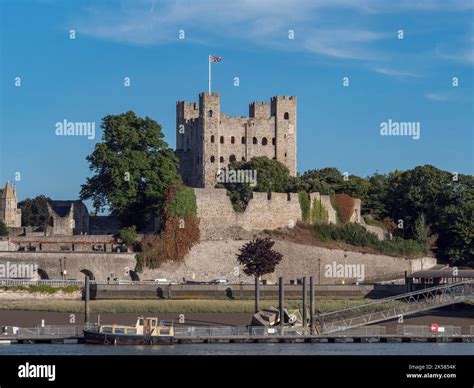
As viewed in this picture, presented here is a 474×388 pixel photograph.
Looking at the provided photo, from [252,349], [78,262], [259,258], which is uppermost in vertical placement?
[259,258]

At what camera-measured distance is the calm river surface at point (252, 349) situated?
45.3 m

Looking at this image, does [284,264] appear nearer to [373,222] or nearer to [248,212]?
[248,212]

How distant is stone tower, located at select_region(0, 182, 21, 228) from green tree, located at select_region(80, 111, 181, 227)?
27.2m

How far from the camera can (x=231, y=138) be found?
9419 cm

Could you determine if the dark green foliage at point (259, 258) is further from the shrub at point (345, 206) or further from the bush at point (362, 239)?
the shrub at point (345, 206)

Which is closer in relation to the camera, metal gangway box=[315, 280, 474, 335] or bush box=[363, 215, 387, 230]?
metal gangway box=[315, 280, 474, 335]

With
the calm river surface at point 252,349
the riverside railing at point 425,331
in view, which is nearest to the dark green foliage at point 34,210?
the riverside railing at point 425,331

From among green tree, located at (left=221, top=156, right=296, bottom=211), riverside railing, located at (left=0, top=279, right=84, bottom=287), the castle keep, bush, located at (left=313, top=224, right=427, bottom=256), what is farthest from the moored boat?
the castle keep

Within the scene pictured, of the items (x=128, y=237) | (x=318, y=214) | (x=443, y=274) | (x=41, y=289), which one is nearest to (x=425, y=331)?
(x=443, y=274)

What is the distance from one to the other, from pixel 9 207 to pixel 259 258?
139 ft

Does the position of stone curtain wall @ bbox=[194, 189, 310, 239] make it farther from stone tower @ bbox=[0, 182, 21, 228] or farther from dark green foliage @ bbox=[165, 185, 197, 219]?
stone tower @ bbox=[0, 182, 21, 228]

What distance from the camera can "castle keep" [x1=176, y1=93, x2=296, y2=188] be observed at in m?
93.2
